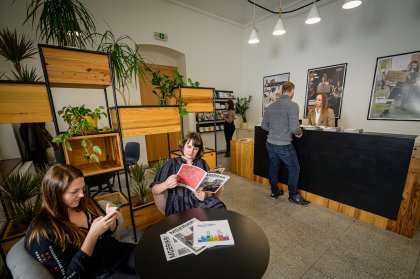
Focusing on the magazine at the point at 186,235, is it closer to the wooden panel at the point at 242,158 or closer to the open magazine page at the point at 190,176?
the open magazine page at the point at 190,176

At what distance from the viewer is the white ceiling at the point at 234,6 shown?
4336 millimetres

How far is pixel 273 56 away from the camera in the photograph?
5051 mm

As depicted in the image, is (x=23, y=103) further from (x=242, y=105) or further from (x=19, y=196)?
(x=242, y=105)

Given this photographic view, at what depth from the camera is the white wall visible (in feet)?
10.4

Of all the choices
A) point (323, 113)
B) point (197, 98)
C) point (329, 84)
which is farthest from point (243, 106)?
point (197, 98)

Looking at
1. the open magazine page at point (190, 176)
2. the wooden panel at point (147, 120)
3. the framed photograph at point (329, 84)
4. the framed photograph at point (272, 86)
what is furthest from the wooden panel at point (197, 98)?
the framed photograph at point (272, 86)

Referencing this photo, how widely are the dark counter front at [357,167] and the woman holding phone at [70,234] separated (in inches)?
98.6

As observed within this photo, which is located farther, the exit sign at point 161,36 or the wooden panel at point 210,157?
the exit sign at point 161,36

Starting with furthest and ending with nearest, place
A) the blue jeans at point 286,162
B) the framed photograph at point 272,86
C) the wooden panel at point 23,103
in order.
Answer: the framed photograph at point 272,86 < the blue jeans at point 286,162 < the wooden panel at point 23,103

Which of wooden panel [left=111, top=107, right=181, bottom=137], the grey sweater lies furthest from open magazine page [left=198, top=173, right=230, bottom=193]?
the grey sweater

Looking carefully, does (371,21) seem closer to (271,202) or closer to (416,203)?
(416,203)

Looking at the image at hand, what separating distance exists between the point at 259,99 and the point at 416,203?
420 centimetres

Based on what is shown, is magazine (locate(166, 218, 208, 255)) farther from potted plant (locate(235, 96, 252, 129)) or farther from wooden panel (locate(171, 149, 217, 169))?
potted plant (locate(235, 96, 252, 129))

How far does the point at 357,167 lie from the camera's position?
225 cm
